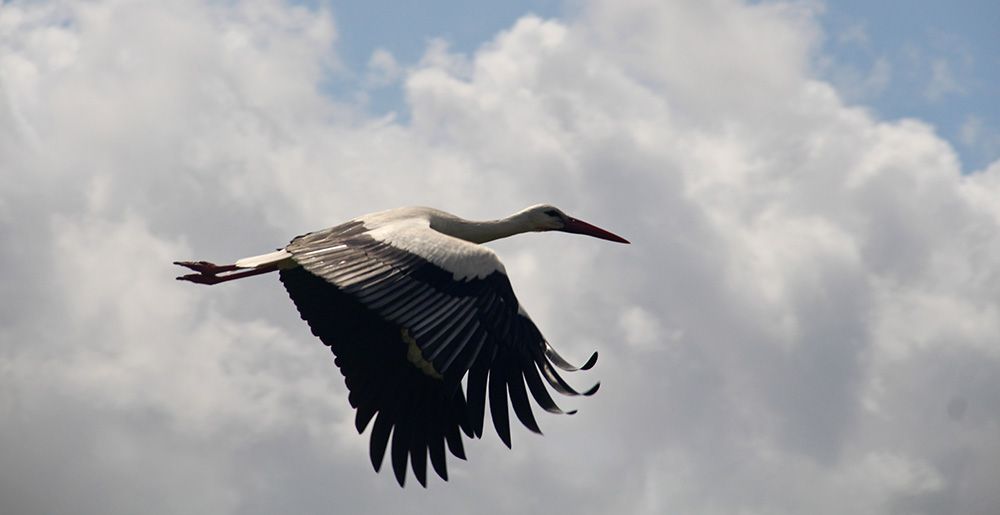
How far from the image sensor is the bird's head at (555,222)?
1508 cm

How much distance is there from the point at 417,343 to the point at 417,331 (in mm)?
158

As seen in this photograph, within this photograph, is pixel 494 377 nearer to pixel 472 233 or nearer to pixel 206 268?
pixel 472 233

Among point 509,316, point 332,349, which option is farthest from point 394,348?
point 509,316

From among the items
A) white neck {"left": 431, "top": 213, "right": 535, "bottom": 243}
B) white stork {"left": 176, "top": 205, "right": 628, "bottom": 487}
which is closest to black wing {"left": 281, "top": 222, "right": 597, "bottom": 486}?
white stork {"left": 176, "top": 205, "right": 628, "bottom": 487}

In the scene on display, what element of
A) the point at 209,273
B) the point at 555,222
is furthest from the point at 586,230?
the point at 209,273

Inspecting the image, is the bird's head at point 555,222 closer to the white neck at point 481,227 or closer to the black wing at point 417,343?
the white neck at point 481,227

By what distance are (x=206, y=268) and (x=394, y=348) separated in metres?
2.74

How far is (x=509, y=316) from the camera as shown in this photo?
1122 cm

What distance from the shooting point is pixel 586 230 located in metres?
15.6

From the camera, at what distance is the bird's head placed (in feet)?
49.5

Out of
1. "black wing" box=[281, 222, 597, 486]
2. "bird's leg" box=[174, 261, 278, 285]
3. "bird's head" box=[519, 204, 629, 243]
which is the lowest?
"black wing" box=[281, 222, 597, 486]

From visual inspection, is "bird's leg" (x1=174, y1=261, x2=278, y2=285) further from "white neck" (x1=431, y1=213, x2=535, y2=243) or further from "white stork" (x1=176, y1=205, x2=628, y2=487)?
"white neck" (x1=431, y1=213, x2=535, y2=243)

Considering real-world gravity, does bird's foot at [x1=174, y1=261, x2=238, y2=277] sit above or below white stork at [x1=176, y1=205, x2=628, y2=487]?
above

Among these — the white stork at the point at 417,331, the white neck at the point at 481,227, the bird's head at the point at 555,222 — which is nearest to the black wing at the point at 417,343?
the white stork at the point at 417,331
